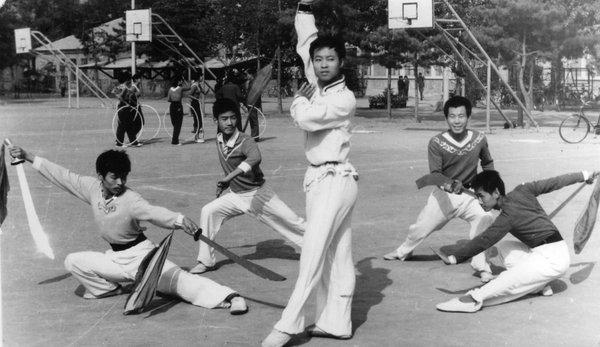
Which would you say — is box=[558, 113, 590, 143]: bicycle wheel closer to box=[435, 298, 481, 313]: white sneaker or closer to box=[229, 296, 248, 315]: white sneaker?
box=[435, 298, 481, 313]: white sneaker

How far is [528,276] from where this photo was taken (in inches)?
238

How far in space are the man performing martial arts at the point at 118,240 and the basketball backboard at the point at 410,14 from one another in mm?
21013

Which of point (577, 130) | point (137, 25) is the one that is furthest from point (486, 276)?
point (137, 25)

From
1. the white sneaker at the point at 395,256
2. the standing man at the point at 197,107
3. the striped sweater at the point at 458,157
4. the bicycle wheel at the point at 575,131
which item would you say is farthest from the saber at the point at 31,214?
the bicycle wheel at the point at 575,131

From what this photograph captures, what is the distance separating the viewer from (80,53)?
7631cm

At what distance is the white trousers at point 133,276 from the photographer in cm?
609

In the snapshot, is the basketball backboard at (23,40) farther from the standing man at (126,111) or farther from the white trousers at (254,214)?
the white trousers at (254,214)

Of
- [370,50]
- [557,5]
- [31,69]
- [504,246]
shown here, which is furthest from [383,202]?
[31,69]

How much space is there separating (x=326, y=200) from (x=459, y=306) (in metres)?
1.38

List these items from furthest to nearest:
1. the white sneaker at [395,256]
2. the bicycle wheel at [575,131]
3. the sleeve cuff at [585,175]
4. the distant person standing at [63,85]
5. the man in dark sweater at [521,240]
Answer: the distant person standing at [63,85], the bicycle wheel at [575,131], the white sneaker at [395,256], the sleeve cuff at [585,175], the man in dark sweater at [521,240]

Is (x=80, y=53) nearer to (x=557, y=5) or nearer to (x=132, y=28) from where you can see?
(x=132, y=28)

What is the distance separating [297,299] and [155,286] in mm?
1276

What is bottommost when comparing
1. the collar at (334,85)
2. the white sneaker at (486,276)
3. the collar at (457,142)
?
the white sneaker at (486,276)

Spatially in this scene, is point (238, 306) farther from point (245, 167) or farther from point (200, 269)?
point (245, 167)
